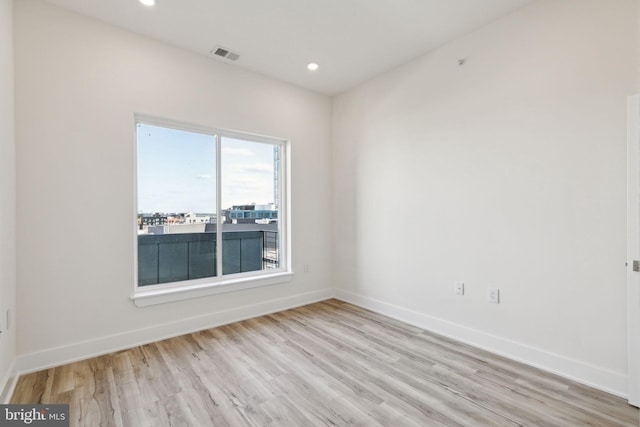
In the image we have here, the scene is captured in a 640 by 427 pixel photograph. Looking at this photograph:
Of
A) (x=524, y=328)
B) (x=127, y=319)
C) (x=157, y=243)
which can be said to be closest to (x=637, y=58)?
(x=524, y=328)

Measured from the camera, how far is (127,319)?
2.69 metres

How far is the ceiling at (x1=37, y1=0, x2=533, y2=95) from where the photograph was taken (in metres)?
2.39

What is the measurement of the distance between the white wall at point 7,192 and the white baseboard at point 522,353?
10.7 ft

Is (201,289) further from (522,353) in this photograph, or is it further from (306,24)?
(522,353)

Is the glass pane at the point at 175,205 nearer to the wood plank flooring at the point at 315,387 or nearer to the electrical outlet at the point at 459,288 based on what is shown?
the wood plank flooring at the point at 315,387

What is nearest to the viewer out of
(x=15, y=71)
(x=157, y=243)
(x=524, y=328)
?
(x=15, y=71)

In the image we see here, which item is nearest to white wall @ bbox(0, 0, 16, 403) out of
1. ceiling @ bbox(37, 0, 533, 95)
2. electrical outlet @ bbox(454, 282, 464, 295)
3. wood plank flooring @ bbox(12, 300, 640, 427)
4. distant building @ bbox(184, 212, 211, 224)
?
wood plank flooring @ bbox(12, 300, 640, 427)

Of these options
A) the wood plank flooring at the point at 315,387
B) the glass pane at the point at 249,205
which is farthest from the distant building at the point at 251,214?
the wood plank flooring at the point at 315,387

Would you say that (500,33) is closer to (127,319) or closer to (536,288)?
(536,288)

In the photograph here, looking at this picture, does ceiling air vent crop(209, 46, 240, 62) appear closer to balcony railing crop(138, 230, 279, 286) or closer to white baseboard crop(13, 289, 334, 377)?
balcony railing crop(138, 230, 279, 286)

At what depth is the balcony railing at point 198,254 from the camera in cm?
295

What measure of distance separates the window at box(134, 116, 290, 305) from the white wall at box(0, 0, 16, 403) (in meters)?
0.84

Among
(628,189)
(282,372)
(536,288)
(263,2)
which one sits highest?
(263,2)

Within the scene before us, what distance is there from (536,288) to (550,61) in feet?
5.75
